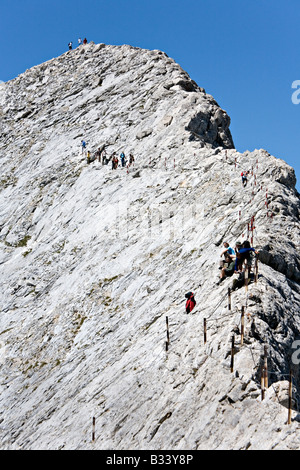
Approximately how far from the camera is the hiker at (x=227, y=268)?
24091 mm

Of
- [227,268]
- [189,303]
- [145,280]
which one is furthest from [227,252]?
[145,280]

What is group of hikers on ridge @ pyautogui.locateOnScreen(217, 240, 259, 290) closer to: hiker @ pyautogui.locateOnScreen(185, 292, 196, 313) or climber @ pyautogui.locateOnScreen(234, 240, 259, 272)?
climber @ pyautogui.locateOnScreen(234, 240, 259, 272)

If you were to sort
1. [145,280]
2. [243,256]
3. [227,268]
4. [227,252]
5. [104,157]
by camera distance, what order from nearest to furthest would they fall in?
1. [243,256]
2. [227,268]
3. [227,252]
4. [145,280]
5. [104,157]

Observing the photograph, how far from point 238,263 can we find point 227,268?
38.1 inches

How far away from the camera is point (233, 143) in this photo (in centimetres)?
5041

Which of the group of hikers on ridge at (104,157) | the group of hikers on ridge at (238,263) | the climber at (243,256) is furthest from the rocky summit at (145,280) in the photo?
the climber at (243,256)

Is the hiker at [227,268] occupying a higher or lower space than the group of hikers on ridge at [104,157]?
lower

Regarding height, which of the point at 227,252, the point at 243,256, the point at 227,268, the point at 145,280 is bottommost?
the point at 227,268

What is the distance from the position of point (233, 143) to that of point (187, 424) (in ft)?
119

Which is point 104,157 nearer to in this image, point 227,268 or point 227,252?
point 227,252

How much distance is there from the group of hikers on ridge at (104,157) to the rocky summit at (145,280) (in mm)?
181

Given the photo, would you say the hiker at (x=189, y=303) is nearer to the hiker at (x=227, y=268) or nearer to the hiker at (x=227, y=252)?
the hiker at (x=227, y=268)

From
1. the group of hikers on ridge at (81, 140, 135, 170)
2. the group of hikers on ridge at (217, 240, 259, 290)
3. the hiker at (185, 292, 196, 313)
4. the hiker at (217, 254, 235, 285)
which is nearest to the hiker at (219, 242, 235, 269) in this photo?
the group of hikers on ridge at (217, 240, 259, 290)

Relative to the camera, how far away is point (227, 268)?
24.3m
